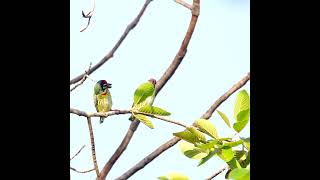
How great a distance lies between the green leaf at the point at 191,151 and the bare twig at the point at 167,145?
1 centimetres

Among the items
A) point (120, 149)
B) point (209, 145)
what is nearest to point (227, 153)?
point (209, 145)

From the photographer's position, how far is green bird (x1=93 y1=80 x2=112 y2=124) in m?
0.50

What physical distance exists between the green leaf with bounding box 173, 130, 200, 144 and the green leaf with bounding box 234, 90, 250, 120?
41 mm

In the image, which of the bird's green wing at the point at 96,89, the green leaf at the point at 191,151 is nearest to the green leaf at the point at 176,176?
the green leaf at the point at 191,151

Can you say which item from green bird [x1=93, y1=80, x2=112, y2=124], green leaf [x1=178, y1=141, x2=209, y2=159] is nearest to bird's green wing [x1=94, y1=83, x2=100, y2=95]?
green bird [x1=93, y1=80, x2=112, y2=124]

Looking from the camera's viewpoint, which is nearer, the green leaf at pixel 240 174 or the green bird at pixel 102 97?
the green leaf at pixel 240 174

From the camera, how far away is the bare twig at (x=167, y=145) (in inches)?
18.6

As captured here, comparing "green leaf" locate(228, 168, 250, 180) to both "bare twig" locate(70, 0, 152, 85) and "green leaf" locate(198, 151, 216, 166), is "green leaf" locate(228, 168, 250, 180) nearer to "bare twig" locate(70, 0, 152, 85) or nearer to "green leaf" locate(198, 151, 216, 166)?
"green leaf" locate(198, 151, 216, 166)

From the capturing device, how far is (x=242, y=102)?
1.42 ft

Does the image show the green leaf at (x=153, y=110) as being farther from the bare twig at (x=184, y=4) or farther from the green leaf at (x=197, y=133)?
the bare twig at (x=184, y=4)

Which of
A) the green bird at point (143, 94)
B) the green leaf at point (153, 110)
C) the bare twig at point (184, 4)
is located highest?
the bare twig at point (184, 4)
